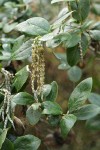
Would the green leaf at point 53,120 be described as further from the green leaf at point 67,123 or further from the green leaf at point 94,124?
the green leaf at point 94,124

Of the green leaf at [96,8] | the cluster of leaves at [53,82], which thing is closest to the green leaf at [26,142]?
the cluster of leaves at [53,82]

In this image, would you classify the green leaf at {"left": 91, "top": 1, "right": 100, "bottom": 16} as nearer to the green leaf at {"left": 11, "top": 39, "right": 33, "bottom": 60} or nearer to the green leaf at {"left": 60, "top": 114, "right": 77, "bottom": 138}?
the green leaf at {"left": 11, "top": 39, "right": 33, "bottom": 60}

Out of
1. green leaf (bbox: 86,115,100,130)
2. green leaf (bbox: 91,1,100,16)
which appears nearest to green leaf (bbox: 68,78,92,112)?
green leaf (bbox: 86,115,100,130)

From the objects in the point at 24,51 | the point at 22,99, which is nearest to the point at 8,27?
the point at 24,51

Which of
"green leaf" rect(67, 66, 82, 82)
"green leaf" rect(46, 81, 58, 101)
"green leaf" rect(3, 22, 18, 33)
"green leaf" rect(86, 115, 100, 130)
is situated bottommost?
"green leaf" rect(86, 115, 100, 130)

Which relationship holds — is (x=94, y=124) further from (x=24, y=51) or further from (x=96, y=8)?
(x=96, y=8)

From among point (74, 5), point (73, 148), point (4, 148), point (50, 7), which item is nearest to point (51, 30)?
point (74, 5)

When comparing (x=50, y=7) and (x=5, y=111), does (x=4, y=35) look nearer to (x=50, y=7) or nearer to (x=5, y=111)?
(x=5, y=111)
